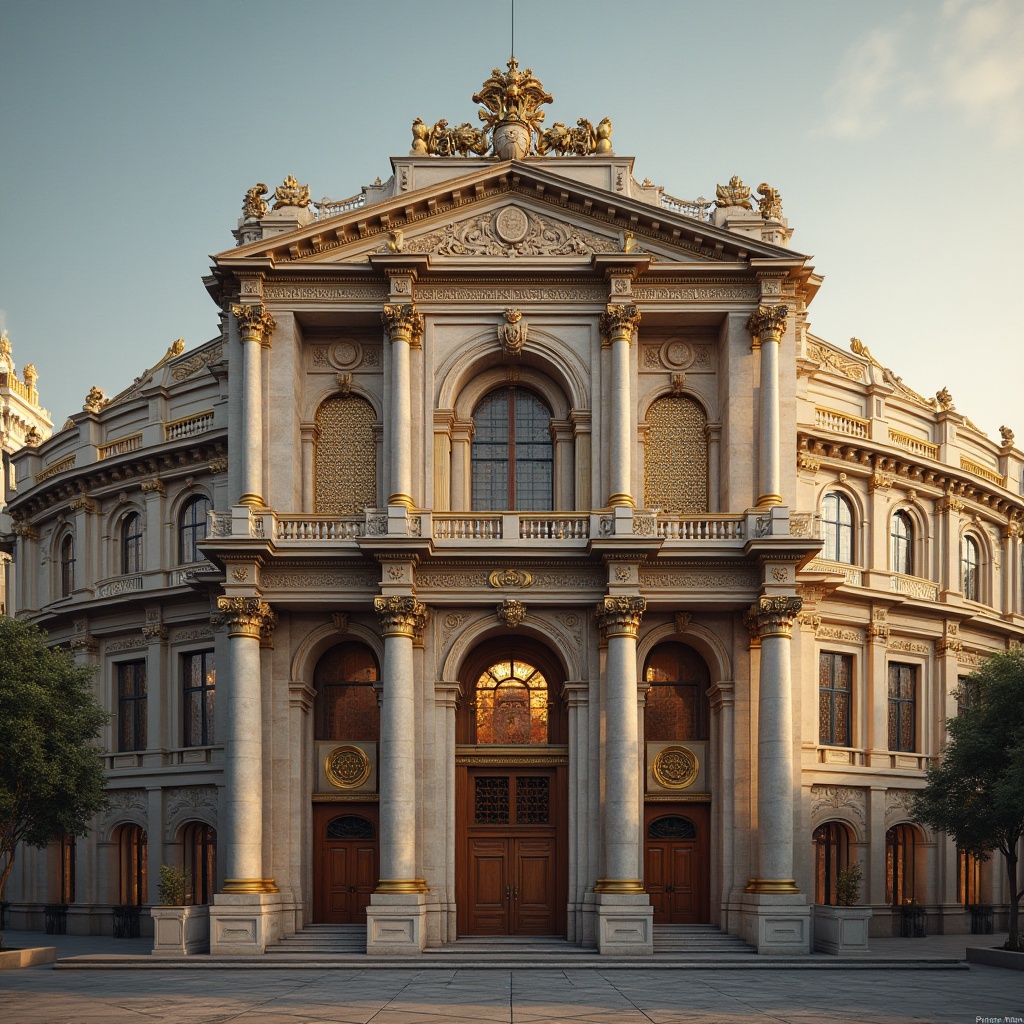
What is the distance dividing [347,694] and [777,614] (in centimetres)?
1239

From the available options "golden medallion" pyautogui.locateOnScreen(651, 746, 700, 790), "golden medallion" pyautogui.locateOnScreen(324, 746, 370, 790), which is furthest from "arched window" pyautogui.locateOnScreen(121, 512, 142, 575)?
"golden medallion" pyautogui.locateOnScreen(651, 746, 700, 790)

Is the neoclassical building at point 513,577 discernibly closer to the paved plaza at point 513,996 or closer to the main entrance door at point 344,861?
the main entrance door at point 344,861

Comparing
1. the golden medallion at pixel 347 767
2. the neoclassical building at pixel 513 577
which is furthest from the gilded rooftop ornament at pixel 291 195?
the golden medallion at pixel 347 767

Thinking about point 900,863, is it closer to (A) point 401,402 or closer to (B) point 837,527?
(B) point 837,527

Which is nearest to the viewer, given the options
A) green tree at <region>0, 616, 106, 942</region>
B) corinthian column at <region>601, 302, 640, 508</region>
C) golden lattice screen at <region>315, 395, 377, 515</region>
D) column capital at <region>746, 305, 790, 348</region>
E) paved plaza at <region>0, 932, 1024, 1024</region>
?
paved plaza at <region>0, 932, 1024, 1024</region>

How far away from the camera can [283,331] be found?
1481 inches

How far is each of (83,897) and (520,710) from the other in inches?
666

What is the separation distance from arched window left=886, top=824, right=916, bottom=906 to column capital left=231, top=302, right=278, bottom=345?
25460 millimetres

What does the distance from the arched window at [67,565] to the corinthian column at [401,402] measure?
695 inches

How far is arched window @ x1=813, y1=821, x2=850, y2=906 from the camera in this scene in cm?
4244

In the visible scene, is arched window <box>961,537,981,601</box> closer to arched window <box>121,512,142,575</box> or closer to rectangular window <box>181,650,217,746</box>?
rectangular window <box>181,650,217,746</box>

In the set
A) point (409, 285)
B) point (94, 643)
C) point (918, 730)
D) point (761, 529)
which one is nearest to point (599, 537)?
point (761, 529)

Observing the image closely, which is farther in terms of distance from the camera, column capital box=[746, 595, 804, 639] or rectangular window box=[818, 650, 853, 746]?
rectangular window box=[818, 650, 853, 746]

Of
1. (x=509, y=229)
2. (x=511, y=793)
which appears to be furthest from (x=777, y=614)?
(x=509, y=229)
